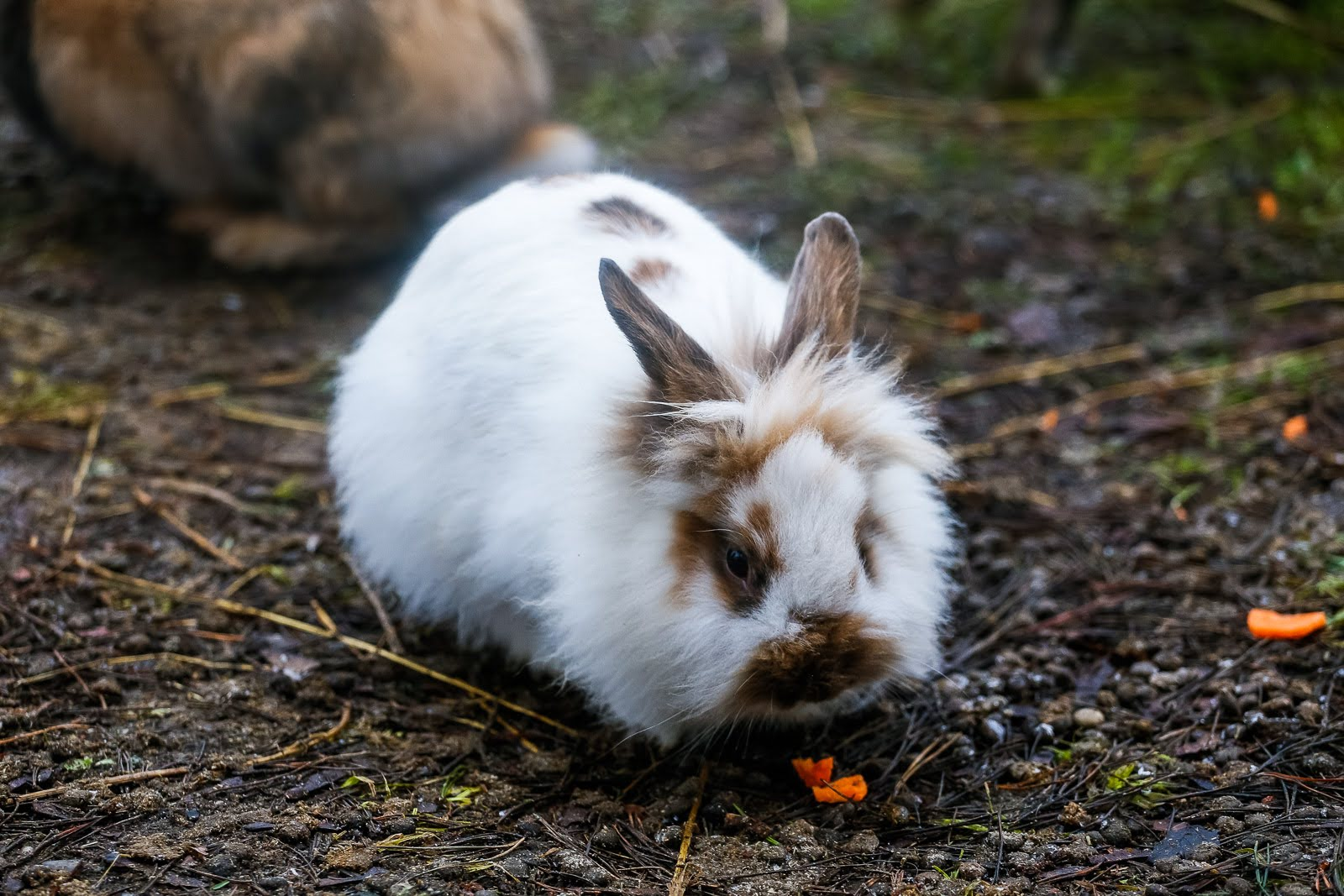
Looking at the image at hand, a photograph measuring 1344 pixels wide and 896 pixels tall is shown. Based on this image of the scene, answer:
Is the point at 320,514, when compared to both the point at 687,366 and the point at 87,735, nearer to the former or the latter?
the point at 87,735

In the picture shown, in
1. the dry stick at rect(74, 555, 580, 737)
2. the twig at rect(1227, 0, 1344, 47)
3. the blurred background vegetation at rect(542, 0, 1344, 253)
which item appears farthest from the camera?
the twig at rect(1227, 0, 1344, 47)

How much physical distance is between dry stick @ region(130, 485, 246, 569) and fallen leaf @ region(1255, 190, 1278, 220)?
12.8ft

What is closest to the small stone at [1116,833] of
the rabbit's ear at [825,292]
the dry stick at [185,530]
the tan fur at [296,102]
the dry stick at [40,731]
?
the rabbit's ear at [825,292]

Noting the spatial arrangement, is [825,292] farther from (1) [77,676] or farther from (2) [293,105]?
(2) [293,105]

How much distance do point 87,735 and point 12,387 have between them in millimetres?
1726

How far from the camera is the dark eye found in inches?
92.1

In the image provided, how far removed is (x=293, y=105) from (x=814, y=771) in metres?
3.08

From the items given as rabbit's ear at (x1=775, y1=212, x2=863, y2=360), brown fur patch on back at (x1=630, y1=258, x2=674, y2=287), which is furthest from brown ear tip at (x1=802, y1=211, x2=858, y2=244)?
brown fur patch on back at (x1=630, y1=258, x2=674, y2=287)

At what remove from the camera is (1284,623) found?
2.85 m

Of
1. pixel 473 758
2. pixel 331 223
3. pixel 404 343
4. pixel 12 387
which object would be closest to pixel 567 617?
pixel 473 758

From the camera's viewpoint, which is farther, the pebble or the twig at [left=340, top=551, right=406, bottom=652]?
the twig at [left=340, top=551, right=406, bottom=652]

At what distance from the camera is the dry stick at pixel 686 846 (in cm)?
228

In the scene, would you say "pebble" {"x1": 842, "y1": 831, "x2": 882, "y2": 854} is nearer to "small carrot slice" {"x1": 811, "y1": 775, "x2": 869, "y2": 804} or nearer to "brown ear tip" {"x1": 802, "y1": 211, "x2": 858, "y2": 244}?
"small carrot slice" {"x1": 811, "y1": 775, "x2": 869, "y2": 804}

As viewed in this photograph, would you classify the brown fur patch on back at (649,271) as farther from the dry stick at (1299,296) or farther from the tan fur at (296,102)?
the dry stick at (1299,296)
